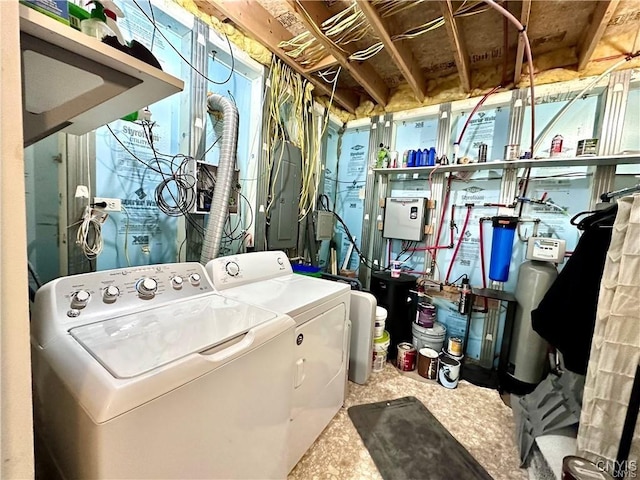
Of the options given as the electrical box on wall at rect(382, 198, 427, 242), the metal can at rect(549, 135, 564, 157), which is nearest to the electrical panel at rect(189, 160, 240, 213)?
the electrical box on wall at rect(382, 198, 427, 242)

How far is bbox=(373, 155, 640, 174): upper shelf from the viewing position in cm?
184

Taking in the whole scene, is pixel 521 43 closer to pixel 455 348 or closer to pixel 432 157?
pixel 432 157

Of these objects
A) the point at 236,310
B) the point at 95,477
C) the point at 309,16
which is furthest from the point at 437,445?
the point at 309,16

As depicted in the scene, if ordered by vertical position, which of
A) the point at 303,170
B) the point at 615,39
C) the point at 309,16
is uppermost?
the point at 615,39

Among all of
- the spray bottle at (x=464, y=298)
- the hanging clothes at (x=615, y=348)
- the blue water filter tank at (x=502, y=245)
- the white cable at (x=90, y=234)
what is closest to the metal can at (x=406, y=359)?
the spray bottle at (x=464, y=298)

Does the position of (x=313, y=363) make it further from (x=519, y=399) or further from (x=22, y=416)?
(x=519, y=399)

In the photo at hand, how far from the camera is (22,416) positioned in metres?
0.40

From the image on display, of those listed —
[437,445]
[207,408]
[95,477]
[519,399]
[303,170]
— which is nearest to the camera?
[95,477]

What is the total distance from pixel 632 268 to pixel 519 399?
1383mm

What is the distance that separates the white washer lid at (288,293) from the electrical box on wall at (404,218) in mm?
1407

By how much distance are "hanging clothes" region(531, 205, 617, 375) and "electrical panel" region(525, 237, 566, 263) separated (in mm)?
517

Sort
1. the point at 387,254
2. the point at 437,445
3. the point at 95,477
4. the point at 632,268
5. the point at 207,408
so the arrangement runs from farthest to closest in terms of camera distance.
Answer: the point at 387,254 < the point at 437,445 < the point at 632,268 < the point at 207,408 < the point at 95,477

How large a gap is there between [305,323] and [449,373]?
5.20ft

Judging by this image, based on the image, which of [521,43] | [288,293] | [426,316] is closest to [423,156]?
[521,43]
